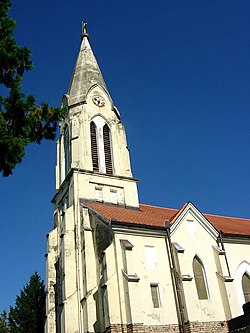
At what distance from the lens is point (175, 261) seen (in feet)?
72.6

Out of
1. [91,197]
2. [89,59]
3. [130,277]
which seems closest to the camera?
[130,277]

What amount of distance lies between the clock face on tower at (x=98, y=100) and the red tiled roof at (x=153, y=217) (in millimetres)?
9361

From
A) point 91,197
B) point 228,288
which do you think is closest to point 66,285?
point 91,197

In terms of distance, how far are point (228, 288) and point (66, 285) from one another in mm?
9449

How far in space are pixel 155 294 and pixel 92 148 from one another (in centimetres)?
1308

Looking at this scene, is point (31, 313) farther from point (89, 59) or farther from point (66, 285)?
point (89, 59)

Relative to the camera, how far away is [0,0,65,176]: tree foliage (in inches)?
514

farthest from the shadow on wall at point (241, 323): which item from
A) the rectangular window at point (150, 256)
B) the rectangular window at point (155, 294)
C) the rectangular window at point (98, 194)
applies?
the rectangular window at point (98, 194)

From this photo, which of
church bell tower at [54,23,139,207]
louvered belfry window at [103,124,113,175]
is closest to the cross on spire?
church bell tower at [54,23,139,207]

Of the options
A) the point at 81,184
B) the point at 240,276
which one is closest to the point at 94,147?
the point at 81,184

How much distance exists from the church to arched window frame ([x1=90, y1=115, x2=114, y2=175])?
0.31 ft

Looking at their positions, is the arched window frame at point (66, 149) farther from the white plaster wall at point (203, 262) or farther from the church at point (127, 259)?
the white plaster wall at point (203, 262)

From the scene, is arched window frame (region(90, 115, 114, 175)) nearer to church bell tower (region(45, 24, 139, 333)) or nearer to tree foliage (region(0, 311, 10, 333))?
church bell tower (region(45, 24, 139, 333))

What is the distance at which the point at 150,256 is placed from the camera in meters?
21.9
